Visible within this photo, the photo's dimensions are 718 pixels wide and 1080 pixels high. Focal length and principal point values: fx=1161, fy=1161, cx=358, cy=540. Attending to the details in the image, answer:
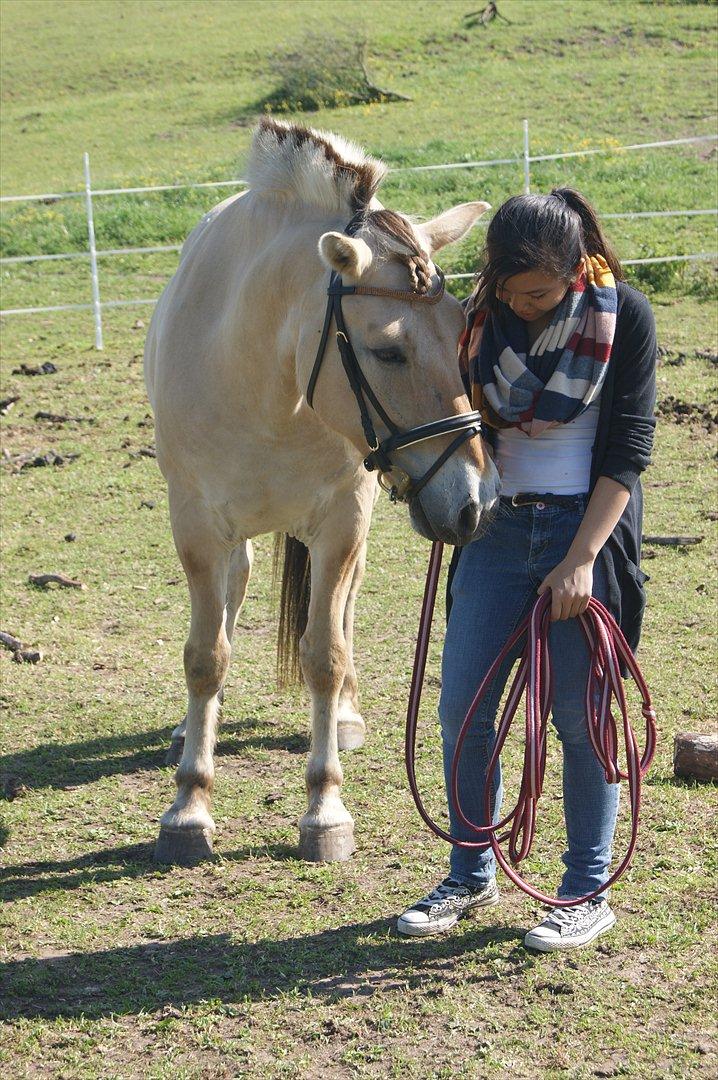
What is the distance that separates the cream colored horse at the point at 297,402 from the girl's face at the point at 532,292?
24cm

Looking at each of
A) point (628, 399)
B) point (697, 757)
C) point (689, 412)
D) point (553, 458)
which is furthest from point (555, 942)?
point (689, 412)

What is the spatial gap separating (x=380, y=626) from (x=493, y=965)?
2.51 m

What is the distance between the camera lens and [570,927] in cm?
299

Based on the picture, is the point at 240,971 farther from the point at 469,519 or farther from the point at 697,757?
the point at 697,757

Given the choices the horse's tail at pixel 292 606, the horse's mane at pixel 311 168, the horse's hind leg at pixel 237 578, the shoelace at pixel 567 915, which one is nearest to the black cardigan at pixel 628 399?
the horse's mane at pixel 311 168

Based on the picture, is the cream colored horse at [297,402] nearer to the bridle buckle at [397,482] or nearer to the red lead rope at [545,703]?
the bridle buckle at [397,482]

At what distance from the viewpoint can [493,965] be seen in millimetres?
2947

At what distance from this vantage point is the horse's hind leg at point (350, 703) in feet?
14.2

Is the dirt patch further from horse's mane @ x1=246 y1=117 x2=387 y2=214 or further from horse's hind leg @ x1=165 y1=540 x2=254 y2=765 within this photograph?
horse's mane @ x1=246 y1=117 x2=387 y2=214

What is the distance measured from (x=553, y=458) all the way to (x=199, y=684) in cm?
157

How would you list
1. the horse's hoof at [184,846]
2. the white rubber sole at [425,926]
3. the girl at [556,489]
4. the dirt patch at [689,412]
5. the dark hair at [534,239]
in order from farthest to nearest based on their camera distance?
the dirt patch at [689,412], the horse's hoof at [184,846], the white rubber sole at [425,926], the girl at [556,489], the dark hair at [534,239]

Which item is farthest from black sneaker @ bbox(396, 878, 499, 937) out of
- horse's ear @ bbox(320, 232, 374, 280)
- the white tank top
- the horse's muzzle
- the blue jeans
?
horse's ear @ bbox(320, 232, 374, 280)

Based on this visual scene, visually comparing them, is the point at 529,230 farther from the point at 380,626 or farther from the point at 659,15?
the point at 659,15

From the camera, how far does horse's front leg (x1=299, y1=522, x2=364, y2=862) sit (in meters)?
3.58
